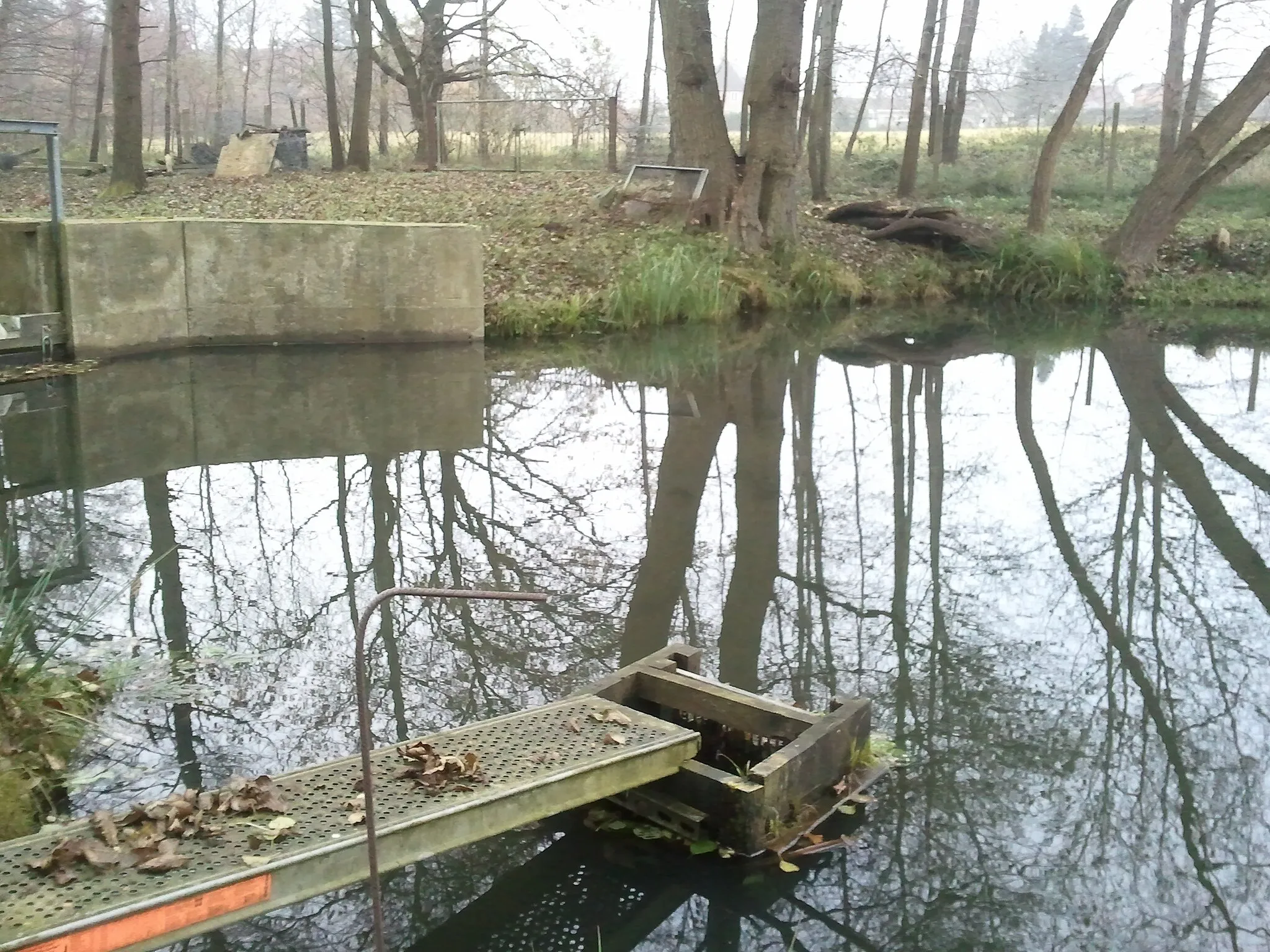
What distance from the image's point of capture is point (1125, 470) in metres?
7.52

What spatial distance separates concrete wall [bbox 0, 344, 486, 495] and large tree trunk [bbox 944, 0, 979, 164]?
17.4 metres

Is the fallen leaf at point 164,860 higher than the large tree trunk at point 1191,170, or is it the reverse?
the large tree trunk at point 1191,170

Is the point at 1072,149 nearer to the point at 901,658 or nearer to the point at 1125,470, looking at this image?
the point at 1125,470

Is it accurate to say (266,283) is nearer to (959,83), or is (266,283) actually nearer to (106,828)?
(106,828)

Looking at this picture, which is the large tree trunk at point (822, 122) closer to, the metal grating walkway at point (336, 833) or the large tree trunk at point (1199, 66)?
the large tree trunk at point (1199, 66)

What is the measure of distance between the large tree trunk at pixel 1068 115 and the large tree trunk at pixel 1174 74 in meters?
5.77

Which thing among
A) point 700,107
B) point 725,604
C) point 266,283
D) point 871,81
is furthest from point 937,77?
point 725,604

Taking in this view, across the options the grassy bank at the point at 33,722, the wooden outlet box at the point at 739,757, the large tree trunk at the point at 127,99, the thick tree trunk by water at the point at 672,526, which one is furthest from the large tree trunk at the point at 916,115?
the grassy bank at the point at 33,722

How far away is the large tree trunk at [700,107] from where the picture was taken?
15.5 meters

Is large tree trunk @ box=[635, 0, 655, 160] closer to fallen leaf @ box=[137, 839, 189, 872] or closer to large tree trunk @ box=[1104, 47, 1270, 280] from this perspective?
large tree trunk @ box=[1104, 47, 1270, 280]

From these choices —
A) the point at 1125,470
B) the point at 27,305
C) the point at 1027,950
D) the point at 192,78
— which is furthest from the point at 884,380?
the point at 192,78

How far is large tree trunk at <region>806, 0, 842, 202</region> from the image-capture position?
2045 cm

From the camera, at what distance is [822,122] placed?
68.1 feet

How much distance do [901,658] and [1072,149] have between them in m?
26.2
